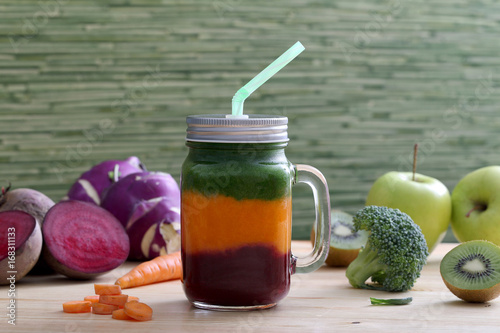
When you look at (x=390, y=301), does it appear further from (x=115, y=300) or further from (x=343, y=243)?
(x=115, y=300)

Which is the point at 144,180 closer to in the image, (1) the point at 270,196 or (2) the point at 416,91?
(1) the point at 270,196

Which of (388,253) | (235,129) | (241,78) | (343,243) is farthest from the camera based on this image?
(241,78)

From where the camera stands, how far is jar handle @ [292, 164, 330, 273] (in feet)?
3.59

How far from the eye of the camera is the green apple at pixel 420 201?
1477 millimetres

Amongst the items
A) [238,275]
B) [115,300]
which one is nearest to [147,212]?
[115,300]

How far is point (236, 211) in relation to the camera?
3.19 ft

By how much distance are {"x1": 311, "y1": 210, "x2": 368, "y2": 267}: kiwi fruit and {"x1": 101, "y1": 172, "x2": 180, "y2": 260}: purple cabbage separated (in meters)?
0.36

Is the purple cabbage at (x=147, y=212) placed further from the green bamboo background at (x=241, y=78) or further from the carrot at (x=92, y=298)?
the green bamboo background at (x=241, y=78)

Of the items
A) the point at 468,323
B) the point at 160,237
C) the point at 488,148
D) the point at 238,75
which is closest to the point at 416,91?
the point at 488,148

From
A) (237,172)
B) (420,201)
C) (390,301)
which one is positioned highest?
(237,172)

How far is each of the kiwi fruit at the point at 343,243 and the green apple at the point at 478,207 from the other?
0.82 feet

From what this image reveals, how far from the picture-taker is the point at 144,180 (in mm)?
1557

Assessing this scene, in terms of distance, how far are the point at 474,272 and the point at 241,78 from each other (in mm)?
1380

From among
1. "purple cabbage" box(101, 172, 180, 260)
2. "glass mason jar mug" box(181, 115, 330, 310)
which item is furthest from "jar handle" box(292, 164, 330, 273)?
"purple cabbage" box(101, 172, 180, 260)
